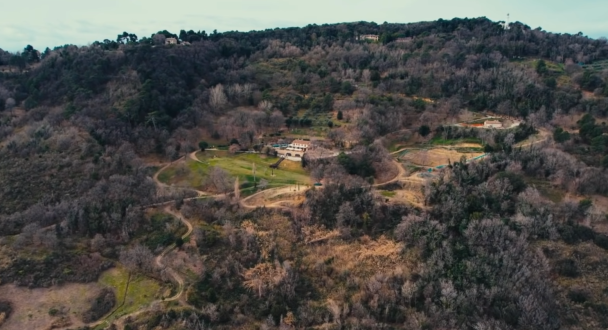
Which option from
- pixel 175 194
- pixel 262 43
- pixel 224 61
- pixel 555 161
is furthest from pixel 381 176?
pixel 262 43

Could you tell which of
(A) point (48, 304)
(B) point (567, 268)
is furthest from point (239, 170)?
(B) point (567, 268)

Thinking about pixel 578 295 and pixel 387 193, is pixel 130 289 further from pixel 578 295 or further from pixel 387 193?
pixel 578 295

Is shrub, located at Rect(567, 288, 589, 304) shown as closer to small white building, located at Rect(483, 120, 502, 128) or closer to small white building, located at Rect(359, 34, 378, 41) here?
small white building, located at Rect(483, 120, 502, 128)

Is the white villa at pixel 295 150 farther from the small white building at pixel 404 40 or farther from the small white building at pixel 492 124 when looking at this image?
the small white building at pixel 404 40

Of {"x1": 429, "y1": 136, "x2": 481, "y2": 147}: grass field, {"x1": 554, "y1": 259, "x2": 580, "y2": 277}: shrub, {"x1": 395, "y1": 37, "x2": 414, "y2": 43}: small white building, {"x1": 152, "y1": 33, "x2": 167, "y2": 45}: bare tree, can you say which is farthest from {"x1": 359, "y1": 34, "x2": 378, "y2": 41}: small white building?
{"x1": 554, "y1": 259, "x2": 580, "y2": 277}: shrub

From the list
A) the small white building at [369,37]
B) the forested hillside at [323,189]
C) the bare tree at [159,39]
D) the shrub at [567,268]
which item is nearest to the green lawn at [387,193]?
the forested hillside at [323,189]

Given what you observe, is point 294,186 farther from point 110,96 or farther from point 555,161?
point 110,96

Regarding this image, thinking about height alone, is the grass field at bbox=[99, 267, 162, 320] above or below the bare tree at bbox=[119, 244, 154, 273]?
below
